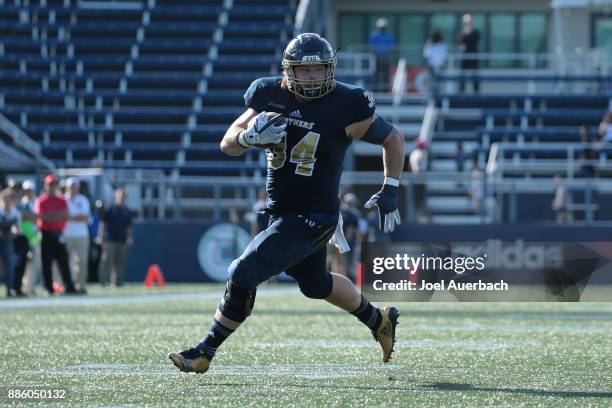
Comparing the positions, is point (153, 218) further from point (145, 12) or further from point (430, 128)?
point (145, 12)

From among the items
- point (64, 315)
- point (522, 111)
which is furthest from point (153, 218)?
point (64, 315)

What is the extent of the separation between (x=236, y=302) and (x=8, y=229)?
10.8 meters

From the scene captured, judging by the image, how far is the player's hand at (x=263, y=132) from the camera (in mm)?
6617

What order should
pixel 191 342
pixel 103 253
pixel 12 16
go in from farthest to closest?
pixel 12 16
pixel 103 253
pixel 191 342

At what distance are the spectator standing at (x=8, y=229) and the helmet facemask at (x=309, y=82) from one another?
10636mm

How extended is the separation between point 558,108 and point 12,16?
1153cm

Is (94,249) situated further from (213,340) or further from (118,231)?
(213,340)

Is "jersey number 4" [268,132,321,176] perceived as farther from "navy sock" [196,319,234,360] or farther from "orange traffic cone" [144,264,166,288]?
"orange traffic cone" [144,264,166,288]

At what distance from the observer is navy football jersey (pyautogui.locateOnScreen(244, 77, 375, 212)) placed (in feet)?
22.7

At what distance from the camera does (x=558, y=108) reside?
27.1 meters

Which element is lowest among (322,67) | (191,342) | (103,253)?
(103,253)

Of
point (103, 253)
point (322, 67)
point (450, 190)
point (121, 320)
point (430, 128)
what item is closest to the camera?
point (322, 67)

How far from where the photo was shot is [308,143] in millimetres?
6895

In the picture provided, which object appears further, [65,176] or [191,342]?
[65,176]
